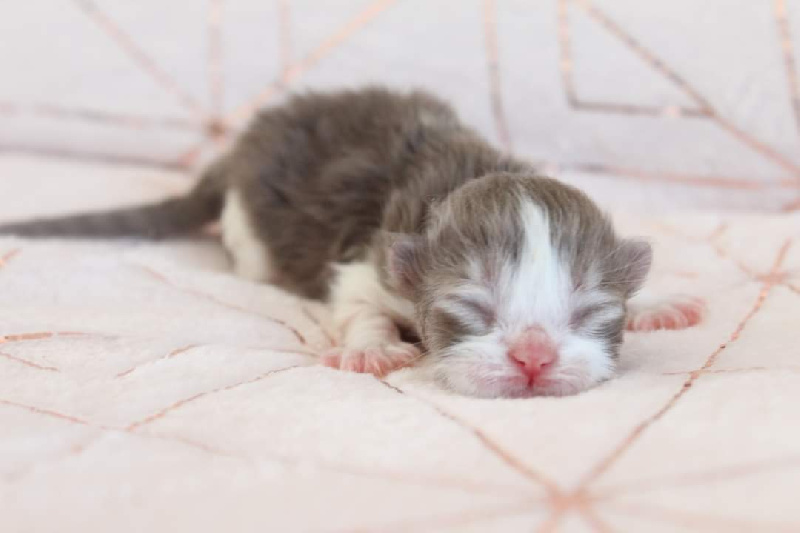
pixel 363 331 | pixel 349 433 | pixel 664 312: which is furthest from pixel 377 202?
pixel 349 433

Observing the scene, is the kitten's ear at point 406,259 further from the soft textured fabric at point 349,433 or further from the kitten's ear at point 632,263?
the kitten's ear at point 632,263

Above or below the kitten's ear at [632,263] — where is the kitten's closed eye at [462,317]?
below

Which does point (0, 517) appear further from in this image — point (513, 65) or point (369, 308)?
point (513, 65)

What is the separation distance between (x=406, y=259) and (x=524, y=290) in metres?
0.29

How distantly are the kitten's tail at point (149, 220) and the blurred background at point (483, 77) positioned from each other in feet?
1.58

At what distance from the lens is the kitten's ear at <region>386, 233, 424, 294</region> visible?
153 centimetres

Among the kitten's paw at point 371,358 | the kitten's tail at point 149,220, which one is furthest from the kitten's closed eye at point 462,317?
the kitten's tail at point 149,220

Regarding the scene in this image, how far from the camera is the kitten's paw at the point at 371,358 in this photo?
1433mm

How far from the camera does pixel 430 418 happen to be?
108cm

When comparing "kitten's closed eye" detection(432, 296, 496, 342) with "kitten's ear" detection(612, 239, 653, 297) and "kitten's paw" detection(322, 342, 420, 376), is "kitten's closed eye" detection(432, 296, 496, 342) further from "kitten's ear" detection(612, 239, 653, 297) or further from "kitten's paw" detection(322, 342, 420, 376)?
"kitten's ear" detection(612, 239, 653, 297)

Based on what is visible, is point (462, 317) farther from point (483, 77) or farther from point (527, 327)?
point (483, 77)

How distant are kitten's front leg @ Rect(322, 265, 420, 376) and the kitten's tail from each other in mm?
693

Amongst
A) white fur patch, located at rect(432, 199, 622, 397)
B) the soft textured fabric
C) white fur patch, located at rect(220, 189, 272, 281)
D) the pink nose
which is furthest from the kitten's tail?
the pink nose

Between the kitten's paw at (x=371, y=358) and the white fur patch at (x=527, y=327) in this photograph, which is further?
the kitten's paw at (x=371, y=358)
